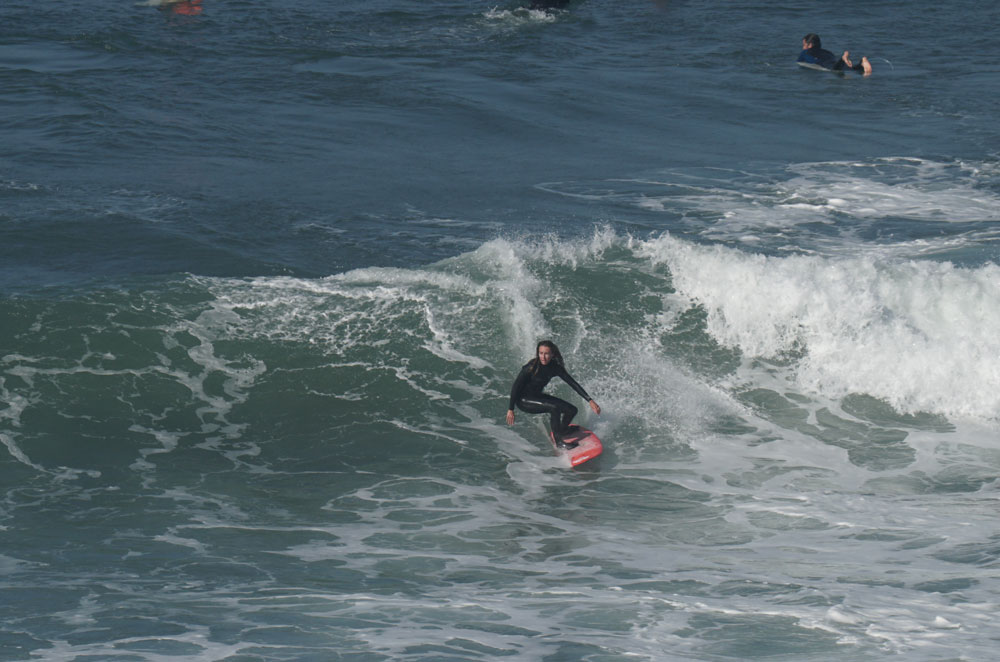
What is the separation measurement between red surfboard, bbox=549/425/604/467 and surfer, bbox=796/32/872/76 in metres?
18.9

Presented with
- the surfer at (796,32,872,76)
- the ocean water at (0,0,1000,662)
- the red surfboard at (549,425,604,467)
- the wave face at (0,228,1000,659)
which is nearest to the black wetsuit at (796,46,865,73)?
the surfer at (796,32,872,76)

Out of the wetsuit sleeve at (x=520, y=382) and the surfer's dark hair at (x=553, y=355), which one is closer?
the surfer's dark hair at (x=553, y=355)

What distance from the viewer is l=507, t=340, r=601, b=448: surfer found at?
12.1 meters

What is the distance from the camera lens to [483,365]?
558 inches

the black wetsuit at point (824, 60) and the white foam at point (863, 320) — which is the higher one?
the black wetsuit at point (824, 60)

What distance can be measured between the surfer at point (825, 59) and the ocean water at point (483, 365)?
176cm

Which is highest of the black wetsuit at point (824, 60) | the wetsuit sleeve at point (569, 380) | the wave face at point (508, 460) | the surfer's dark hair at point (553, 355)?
the black wetsuit at point (824, 60)

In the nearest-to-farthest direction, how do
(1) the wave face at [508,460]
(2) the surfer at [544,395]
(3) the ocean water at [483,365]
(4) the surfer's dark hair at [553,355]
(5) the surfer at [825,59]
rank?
(1) the wave face at [508,460] < (3) the ocean water at [483,365] < (4) the surfer's dark hair at [553,355] < (2) the surfer at [544,395] < (5) the surfer at [825,59]

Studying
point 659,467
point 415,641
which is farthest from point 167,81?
point 415,641

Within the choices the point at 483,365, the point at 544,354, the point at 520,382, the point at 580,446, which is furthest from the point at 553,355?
the point at 483,365

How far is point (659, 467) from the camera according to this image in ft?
39.8

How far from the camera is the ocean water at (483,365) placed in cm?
862

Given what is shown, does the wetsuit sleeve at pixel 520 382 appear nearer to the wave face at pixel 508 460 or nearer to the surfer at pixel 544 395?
the surfer at pixel 544 395

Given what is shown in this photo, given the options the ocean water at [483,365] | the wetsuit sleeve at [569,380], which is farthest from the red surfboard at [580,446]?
the wetsuit sleeve at [569,380]
